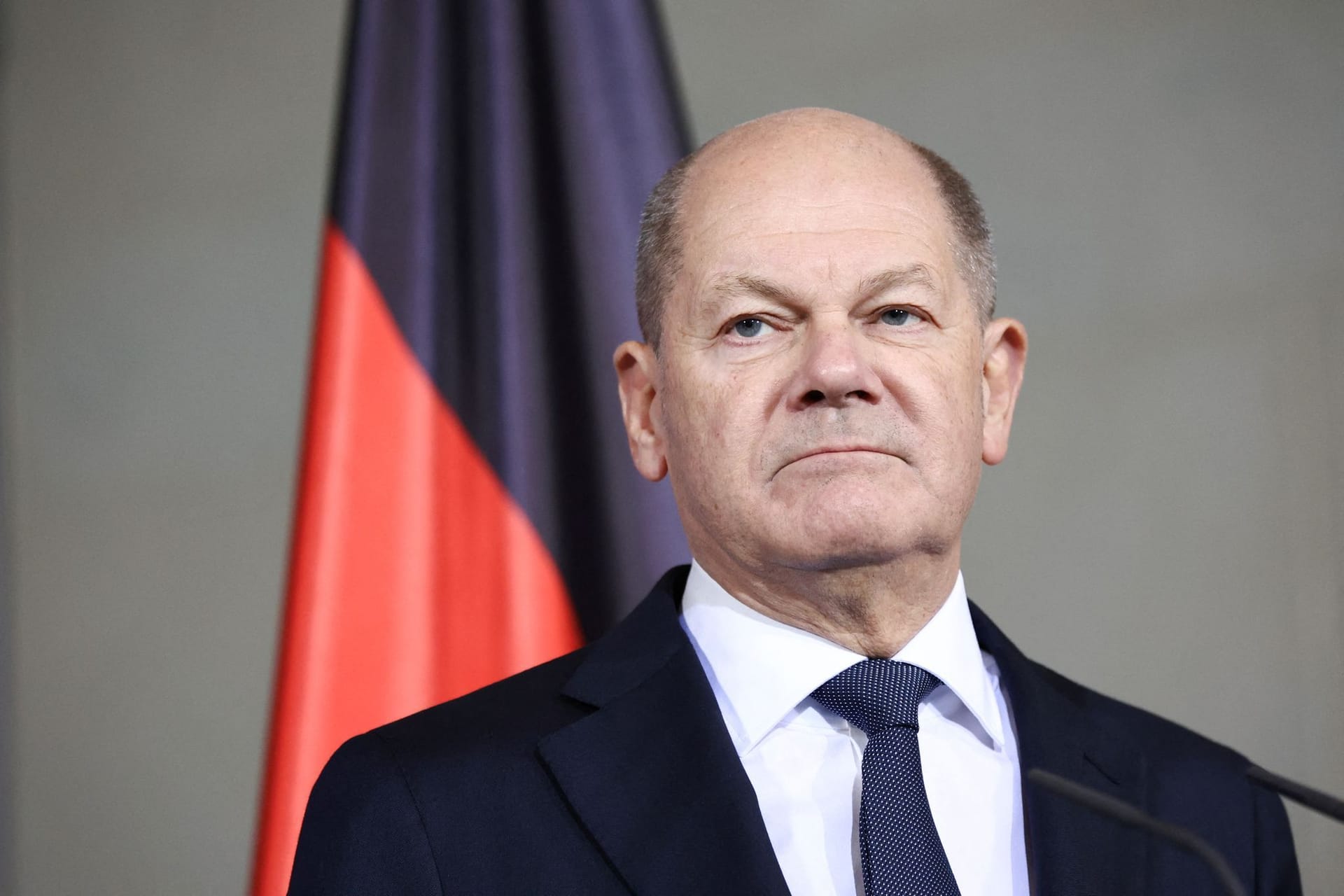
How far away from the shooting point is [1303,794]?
862 millimetres

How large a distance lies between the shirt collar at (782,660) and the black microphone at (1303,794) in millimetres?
493

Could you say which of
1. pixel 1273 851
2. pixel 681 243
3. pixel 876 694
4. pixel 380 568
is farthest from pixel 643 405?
pixel 1273 851

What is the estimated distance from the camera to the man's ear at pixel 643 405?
→ 154cm

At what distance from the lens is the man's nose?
4.28 ft

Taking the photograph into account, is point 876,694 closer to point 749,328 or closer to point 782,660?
point 782,660

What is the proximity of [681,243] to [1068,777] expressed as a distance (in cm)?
66

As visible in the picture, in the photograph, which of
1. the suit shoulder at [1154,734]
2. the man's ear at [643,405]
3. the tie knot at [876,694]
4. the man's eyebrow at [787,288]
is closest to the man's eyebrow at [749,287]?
the man's eyebrow at [787,288]

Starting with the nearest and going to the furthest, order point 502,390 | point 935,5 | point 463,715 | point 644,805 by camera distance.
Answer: point 644,805
point 463,715
point 502,390
point 935,5

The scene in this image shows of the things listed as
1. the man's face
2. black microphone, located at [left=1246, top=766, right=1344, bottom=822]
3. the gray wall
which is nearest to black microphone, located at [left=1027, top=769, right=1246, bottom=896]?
black microphone, located at [left=1246, top=766, right=1344, bottom=822]

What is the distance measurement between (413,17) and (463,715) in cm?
116

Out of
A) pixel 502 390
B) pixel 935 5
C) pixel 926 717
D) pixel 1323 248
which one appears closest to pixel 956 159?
pixel 935 5

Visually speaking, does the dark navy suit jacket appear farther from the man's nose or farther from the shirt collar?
the man's nose

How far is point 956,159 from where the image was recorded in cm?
225

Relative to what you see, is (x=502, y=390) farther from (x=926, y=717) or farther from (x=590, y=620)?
(x=926, y=717)
